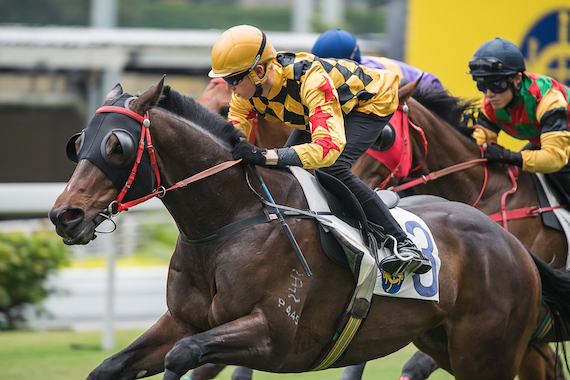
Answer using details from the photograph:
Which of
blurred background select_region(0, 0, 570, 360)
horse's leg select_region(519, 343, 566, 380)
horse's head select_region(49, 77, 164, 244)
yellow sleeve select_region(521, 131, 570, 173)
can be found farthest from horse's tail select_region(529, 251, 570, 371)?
blurred background select_region(0, 0, 570, 360)

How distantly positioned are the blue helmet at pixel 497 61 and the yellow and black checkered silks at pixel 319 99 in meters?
0.98

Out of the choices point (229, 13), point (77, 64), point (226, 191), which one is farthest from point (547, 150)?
point (229, 13)

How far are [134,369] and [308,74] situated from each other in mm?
1383

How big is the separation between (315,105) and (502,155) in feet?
6.14

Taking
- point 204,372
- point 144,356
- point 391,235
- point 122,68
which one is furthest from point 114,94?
point 122,68

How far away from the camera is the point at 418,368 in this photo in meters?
3.85

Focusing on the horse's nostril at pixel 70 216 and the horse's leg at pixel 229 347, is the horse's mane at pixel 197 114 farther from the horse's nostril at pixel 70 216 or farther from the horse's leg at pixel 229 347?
the horse's leg at pixel 229 347

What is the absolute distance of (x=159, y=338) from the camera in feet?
9.36

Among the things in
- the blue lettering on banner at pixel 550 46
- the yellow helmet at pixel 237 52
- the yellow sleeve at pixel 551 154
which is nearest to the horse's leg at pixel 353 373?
the yellow sleeve at pixel 551 154

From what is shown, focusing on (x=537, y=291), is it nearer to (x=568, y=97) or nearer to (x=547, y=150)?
(x=547, y=150)

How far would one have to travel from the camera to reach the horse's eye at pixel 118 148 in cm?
246

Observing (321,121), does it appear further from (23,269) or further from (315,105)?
(23,269)

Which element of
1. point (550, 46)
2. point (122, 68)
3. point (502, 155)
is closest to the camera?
point (502, 155)

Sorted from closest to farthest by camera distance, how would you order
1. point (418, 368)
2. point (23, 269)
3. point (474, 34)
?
point (418, 368), point (23, 269), point (474, 34)
